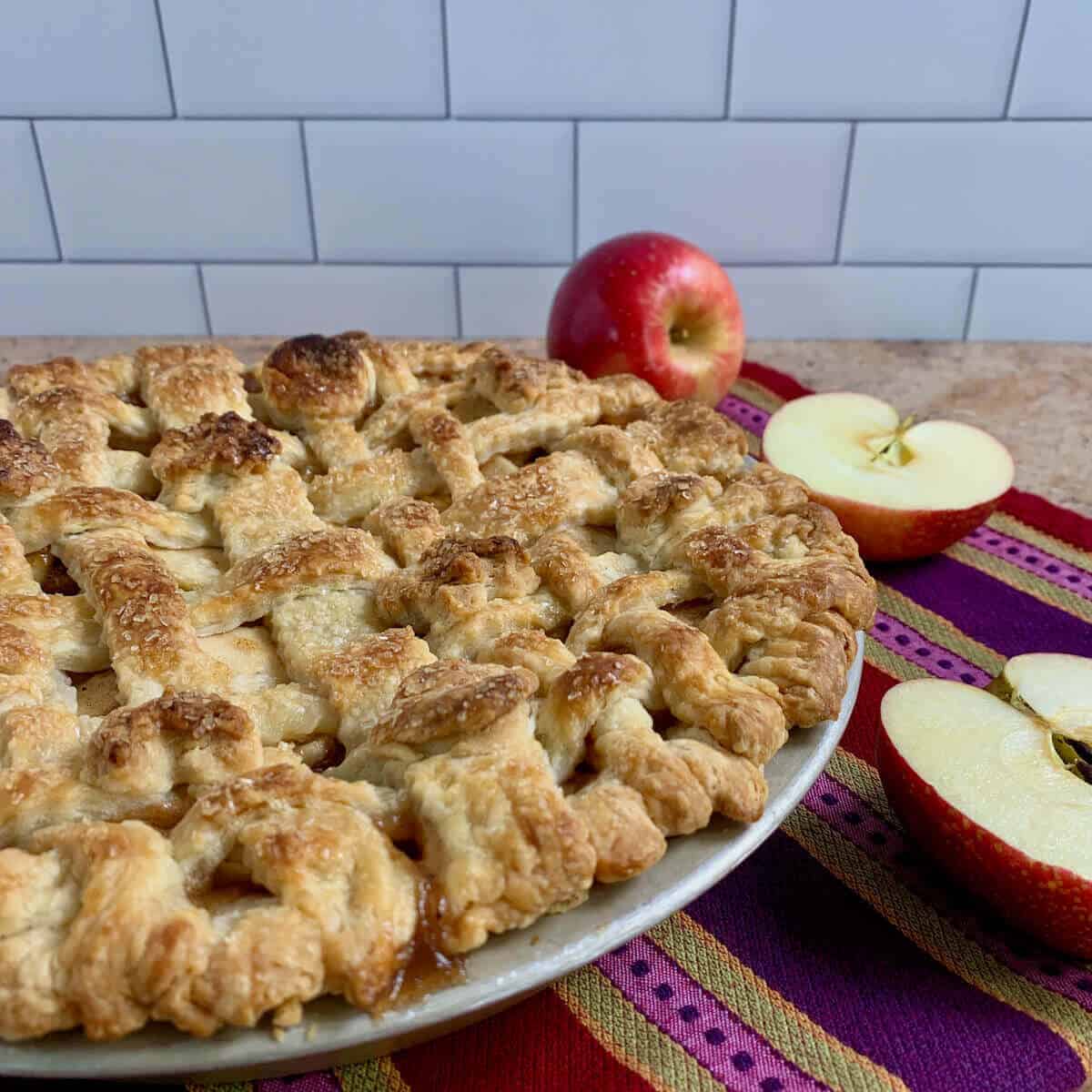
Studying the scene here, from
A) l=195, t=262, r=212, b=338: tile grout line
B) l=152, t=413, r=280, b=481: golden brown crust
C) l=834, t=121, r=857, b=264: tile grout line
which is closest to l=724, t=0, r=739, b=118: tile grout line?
l=834, t=121, r=857, b=264: tile grout line

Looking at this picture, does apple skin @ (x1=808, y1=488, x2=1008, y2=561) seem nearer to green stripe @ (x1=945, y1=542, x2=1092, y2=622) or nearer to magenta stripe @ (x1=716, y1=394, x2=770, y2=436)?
green stripe @ (x1=945, y1=542, x2=1092, y2=622)

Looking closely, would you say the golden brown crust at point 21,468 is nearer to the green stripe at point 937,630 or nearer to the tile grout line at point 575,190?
the green stripe at point 937,630

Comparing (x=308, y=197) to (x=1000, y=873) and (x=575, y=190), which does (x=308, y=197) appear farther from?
(x=1000, y=873)

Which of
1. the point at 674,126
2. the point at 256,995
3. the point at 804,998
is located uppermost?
the point at 674,126

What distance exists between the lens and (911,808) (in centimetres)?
77

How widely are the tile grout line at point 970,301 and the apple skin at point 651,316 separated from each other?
1.42 ft

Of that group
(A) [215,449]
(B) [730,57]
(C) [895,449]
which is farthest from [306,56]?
(C) [895,449]

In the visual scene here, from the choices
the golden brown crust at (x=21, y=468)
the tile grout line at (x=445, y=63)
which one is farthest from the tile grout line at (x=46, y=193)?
the golden brown crust at (x=21, y=468)

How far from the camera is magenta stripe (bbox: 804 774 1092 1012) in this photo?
719mm

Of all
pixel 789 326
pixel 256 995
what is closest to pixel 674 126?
pixel 789 326

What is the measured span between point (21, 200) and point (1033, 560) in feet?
4.51

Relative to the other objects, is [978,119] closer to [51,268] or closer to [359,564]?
[359,564]

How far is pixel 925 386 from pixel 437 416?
2.98 feet

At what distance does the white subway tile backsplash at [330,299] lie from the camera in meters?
1.62
